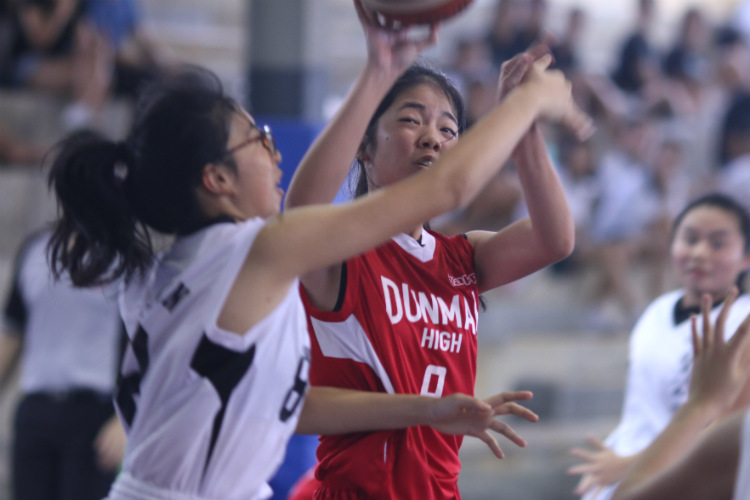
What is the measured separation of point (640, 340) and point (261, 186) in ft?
6.29

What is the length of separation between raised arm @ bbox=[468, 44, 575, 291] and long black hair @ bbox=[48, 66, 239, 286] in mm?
682

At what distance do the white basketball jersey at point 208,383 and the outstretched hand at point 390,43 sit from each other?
46cm

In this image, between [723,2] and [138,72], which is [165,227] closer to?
[138,72]

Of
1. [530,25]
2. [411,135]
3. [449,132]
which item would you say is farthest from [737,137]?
[411,135]

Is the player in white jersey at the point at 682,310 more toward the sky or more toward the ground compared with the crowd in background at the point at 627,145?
more toward the ground

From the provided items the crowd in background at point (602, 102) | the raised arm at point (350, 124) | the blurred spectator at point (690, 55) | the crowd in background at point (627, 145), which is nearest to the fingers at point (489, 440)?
the raised arm at point (350, 124)

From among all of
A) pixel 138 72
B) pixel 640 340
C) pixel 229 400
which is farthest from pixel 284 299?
pixel 138 72

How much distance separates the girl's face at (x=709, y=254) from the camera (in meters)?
3.05

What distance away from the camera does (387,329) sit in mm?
2041

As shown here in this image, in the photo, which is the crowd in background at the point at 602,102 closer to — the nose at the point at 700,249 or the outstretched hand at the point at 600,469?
the nose at the point at 700,249

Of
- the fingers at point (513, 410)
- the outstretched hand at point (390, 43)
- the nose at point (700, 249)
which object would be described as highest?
the nose at point (700, 249)

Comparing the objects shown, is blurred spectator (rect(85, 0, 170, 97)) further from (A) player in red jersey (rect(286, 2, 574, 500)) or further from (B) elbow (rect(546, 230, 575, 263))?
(B) elbow (rect(546, 230, 575, 263))

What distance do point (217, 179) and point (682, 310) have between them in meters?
2.00

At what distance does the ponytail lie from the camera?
1.85 metres
